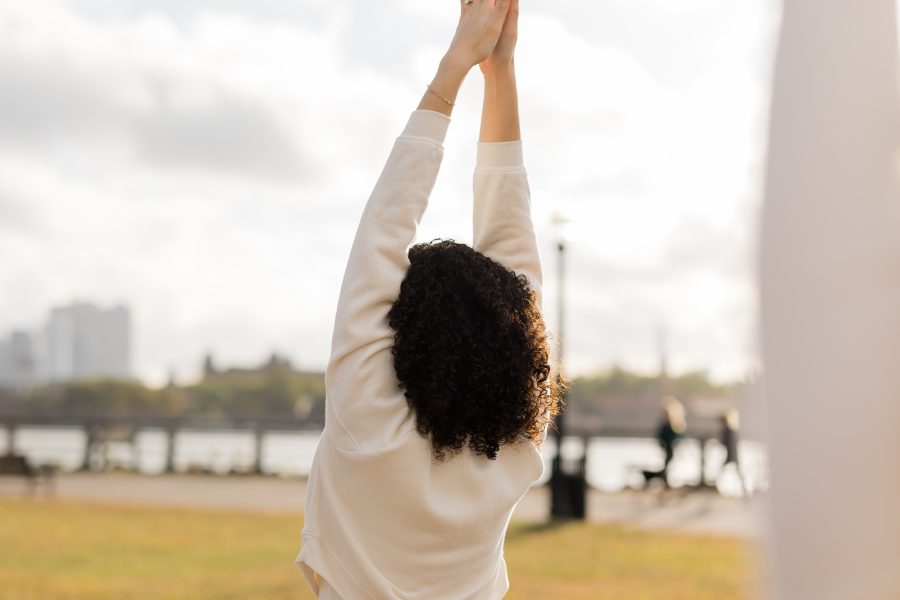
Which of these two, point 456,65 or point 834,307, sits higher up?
point 456,65

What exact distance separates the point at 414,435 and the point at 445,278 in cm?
Answer: 29

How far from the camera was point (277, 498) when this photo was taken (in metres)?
14.8

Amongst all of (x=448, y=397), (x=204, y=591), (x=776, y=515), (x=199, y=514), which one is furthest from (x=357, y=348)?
(x=199, y=514)

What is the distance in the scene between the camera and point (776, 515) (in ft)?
3.14

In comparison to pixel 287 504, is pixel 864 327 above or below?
above

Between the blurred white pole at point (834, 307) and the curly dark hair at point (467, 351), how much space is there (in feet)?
2.41

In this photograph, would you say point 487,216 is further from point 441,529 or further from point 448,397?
point 441,529

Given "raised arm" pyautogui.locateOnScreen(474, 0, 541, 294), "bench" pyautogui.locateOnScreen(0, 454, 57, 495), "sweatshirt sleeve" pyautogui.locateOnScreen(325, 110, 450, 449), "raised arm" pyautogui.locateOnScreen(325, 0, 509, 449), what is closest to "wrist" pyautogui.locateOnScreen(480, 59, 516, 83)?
"raised arm" pyautogui.locateOnScreen(474, 0, 541, 294)

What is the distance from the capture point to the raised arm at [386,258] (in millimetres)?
1581

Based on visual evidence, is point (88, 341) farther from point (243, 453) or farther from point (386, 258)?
point (386, 258)

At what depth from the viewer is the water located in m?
16.8

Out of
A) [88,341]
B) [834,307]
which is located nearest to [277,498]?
[834,307]

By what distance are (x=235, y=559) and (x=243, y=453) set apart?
9.82 meters

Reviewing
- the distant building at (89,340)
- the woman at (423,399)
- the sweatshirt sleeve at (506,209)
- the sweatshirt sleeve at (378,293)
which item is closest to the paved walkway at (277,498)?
the sweatshirt sleeve at (506,209)
